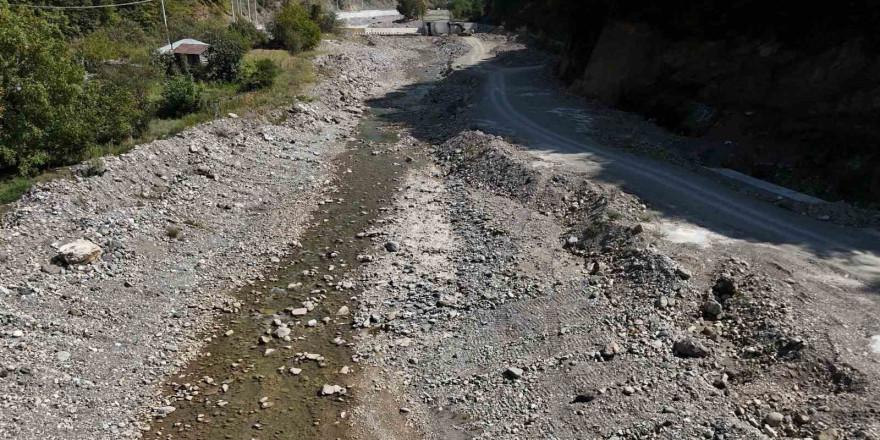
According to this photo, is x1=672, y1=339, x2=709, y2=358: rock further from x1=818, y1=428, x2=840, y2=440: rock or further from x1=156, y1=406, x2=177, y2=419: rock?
x1=156, y1=406, x2=177, y2=419: rock

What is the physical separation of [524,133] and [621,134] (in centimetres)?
487

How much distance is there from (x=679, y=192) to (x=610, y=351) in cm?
980

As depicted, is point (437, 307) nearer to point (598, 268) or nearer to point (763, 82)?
point (598, 268)

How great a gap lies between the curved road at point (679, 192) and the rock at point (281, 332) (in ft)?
42.3

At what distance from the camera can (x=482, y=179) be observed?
27.1 m

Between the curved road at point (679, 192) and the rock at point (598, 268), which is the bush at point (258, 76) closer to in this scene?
the curved road at point (679, 192)

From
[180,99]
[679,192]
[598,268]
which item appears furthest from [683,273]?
[180,99]

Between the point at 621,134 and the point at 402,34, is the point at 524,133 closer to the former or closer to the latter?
the point at 621,134

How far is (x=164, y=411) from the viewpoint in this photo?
13.7 metres

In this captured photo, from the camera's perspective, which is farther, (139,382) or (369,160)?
(369,160)

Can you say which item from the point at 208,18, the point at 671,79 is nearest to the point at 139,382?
the point at 671,79

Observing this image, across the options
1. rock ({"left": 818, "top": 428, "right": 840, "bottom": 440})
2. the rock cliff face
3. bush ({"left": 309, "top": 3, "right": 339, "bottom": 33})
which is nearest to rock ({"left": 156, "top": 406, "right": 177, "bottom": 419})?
rock ({"left": 818, "top": 428, "right": 840, "bottom": 440})

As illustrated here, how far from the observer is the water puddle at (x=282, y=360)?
13.5m

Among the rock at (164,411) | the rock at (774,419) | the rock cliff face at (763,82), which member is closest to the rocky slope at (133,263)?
the rock at (164,411)
